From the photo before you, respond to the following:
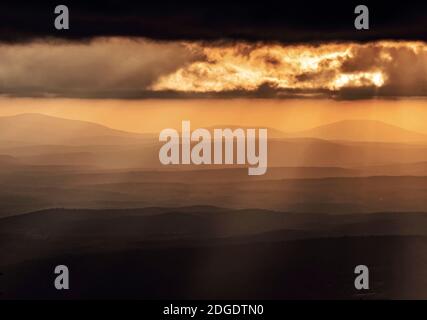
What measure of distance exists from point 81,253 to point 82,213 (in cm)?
326

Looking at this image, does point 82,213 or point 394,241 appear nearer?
point 82,213

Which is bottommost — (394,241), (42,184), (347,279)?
(347,279)

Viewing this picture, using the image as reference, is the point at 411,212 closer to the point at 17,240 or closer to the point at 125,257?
the point at 125,257

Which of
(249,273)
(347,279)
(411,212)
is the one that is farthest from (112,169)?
(411,212)

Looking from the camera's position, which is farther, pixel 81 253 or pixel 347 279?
pixel 81 253

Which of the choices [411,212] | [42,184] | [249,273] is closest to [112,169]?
[42,184]

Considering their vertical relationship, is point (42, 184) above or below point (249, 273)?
above

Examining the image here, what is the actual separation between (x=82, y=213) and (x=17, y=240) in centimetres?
527

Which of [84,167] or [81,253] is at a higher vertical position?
[84,167]

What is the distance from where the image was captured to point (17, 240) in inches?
1127

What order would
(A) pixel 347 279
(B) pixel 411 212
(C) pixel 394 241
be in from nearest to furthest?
(A) pixel 347 279
(B) pixel 411 212
(C) pixel 394 241

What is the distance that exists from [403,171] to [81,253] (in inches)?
507

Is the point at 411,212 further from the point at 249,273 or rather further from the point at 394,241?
the point at 249,273

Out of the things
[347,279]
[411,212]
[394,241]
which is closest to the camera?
[347,279]
